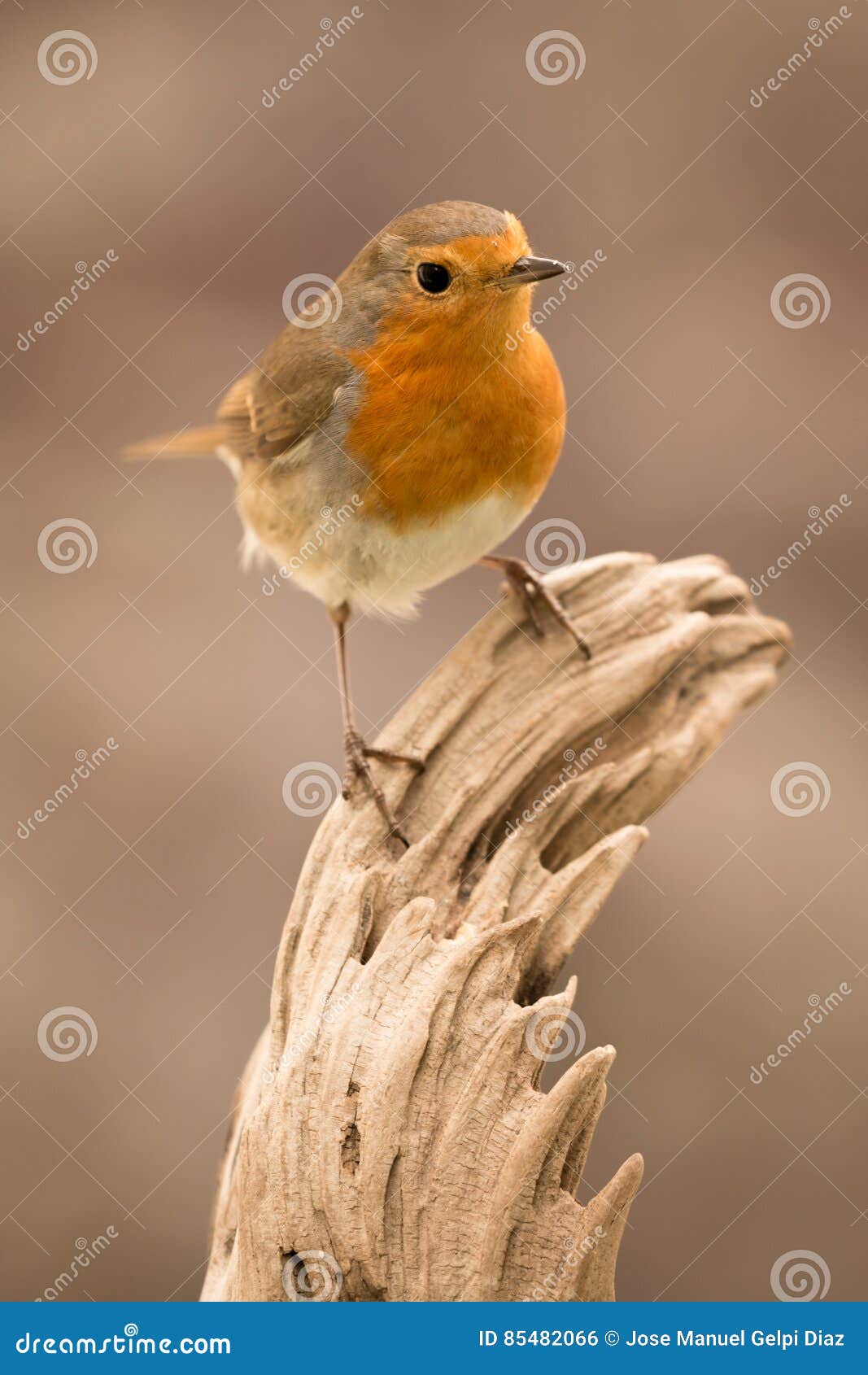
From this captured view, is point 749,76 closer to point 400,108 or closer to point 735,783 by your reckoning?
point 400,108

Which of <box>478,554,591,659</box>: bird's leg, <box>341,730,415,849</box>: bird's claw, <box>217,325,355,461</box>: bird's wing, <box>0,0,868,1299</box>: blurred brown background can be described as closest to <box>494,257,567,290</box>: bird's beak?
<box>217,325,355,461</box>: bird's wing

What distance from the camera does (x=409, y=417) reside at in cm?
250

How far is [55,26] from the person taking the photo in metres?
3.64

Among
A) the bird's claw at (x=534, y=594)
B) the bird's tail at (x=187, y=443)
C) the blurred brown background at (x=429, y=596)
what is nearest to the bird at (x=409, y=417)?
the bird's claw at (x=534, y=594)

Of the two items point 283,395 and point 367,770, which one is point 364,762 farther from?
point 283,395

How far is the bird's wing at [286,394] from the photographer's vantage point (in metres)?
2.65

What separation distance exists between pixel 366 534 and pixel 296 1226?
1.27 metres

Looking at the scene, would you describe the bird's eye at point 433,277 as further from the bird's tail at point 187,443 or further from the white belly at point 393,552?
the bird's tail at point 187,443

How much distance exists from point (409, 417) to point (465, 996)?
1.07 meters

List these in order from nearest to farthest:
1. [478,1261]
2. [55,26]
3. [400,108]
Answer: [478,1261]
[55,26]
[400,108]

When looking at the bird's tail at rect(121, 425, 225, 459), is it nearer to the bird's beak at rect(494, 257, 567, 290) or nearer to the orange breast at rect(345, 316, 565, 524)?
the orange breast at rect(345, 316, 565, 524)

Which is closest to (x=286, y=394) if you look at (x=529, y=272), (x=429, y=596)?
(x=529, y=272)

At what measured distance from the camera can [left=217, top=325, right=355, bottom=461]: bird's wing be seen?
2.65 m

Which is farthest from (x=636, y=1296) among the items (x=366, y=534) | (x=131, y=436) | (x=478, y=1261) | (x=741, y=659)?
(x=131, y=436)
